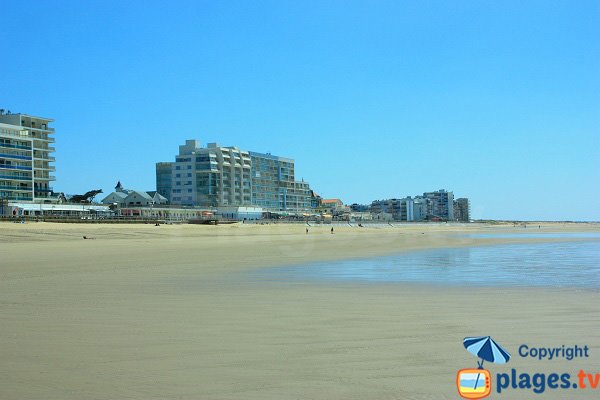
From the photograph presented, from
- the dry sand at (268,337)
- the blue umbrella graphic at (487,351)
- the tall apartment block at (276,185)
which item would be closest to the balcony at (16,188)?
the tall apartment block at (276,185)

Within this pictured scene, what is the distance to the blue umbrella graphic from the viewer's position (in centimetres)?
475

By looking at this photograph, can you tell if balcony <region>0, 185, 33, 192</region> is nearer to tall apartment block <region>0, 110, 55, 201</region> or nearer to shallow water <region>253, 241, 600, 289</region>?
tall apartment block <region>0, 110, 55, 201</region>

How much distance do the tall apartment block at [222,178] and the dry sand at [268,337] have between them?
116 metres

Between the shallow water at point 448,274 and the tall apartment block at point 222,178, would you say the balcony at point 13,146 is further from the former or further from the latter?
the shallow water at point 448,274

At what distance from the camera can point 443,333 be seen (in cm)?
607

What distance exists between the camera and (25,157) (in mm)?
81875

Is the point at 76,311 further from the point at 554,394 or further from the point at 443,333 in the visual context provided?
the point at 554,394

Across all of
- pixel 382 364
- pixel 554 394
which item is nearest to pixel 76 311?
pixel 382 364

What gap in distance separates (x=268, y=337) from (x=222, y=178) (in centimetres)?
12317

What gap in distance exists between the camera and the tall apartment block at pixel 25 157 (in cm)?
7894

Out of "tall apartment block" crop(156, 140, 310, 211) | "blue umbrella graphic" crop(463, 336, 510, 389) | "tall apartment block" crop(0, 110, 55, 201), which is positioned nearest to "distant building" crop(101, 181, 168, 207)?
"tall apartment block" crop(156, 140, 310, 211)

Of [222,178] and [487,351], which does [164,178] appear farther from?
[487,351]

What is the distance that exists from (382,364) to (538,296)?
18.9 ft

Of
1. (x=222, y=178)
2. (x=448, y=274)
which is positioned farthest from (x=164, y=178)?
(x=448, y=274)
